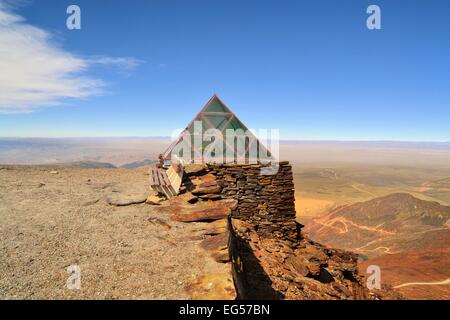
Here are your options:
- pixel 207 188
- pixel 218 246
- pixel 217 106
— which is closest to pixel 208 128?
pixel 217 106

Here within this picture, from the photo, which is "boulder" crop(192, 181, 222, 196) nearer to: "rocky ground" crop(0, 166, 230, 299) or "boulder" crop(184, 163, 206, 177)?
"boulder" crop(184, 163, 206, 177)

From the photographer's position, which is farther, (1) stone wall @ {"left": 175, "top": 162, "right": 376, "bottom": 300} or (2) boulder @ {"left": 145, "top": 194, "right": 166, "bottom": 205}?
(2) boulder @ {"left": 145, "top": 194, "right": 166, "bottom": 205}

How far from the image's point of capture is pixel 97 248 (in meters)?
6.05

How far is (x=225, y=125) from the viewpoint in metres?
11.9

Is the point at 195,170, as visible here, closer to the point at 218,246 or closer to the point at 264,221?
the point at 264,221

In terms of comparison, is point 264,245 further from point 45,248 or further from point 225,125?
point 45,248

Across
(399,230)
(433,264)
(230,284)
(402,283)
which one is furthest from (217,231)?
(399,230)

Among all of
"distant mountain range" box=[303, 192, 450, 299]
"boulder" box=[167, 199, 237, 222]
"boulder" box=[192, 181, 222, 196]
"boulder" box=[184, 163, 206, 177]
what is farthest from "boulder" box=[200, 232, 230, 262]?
"distant mountain range" box=[303, 192, 450, 299]

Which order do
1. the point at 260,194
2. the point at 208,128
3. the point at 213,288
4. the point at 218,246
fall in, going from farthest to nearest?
the point at 208,128
the point at 260,194
the point at 218,246
the point at 213,288

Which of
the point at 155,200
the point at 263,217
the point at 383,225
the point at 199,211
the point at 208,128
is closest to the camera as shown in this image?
the point at 199,211

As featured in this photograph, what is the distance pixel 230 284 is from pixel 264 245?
5.26 m

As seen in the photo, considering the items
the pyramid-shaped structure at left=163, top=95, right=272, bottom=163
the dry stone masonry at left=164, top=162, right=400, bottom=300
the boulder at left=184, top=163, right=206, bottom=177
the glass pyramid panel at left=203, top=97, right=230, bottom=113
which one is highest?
the glass pyramid panel at left=203, top=97, right=230, bottom=113

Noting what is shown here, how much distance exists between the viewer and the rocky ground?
456cm

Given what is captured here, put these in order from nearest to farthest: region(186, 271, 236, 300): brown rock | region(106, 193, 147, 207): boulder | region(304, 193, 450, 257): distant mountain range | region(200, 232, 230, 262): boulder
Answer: region(186, 271, 236, 300): brown rock, region(200, 232, 230, 262): boulder, region(106, 193, 147, 207): boulder, region(304, 193, 450, 257): distant mountain range
